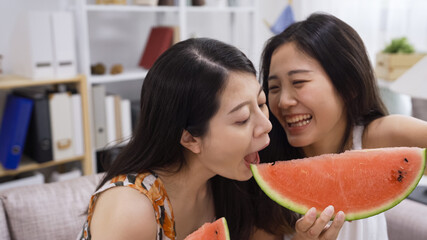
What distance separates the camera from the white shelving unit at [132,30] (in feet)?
8.91

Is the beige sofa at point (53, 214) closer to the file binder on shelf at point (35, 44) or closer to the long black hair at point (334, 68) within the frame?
the long black hair at point (334, 68)

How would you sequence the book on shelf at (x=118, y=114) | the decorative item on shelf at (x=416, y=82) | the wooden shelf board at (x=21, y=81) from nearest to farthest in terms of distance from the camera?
the decorative item on shelf at (x=416, y=82)
the wooden shelf board at (x=21, y=81)
the book on shelf at (x=118, y=114)

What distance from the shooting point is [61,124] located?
254cm

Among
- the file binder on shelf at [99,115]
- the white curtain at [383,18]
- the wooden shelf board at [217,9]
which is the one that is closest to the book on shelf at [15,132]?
the file binder on shelf at [99,115]

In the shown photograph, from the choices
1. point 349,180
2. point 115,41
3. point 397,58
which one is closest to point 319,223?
point 349,180

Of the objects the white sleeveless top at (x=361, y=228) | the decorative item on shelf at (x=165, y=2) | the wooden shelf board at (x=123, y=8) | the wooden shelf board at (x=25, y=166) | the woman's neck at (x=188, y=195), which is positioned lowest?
the wooden shelf board at (x=25, y=166)

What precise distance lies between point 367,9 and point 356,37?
85.6 inches

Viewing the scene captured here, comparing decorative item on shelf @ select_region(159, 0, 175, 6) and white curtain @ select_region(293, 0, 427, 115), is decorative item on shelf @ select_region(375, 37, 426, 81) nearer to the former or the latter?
white curtain @ select_region(293, 0, 427, 115)

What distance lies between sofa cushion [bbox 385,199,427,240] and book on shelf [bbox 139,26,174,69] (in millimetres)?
1837

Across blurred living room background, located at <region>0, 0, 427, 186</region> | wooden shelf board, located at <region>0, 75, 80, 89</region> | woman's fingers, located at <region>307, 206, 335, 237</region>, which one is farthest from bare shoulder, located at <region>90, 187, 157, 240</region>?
wooden shelf board, located at <region>0, 75, 80, 89</region>

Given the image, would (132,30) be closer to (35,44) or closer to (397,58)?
(35,44)

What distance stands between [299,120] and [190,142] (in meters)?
0.41

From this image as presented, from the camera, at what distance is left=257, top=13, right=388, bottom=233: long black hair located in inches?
51.1

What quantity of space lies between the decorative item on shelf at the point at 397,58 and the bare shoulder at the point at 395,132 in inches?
68.6
